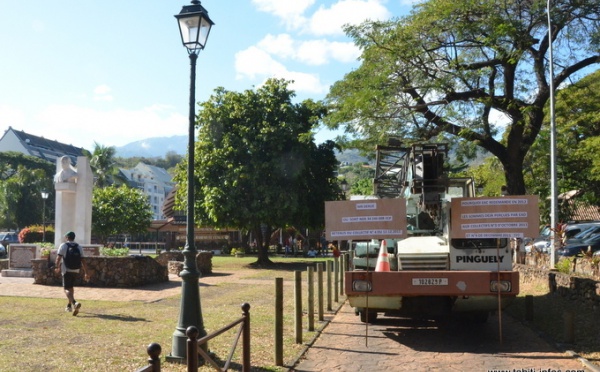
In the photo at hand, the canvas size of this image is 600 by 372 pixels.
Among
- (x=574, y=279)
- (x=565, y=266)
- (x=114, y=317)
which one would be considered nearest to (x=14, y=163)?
(x=114, y=317)

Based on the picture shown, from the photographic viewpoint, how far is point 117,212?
41.5m

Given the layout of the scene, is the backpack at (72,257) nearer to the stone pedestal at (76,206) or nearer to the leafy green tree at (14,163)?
the stone pedestal at (76,206)

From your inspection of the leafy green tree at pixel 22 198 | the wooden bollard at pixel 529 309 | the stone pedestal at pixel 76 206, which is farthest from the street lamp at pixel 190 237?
the leafy green tree at pixel 22 198

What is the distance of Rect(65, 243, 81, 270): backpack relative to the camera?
11.2 meters

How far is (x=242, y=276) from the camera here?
2136 cm

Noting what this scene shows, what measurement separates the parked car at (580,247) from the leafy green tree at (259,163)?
36.8ft

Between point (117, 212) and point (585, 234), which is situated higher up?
point (117, 212)

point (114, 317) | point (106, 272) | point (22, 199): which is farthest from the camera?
point (22, 199)

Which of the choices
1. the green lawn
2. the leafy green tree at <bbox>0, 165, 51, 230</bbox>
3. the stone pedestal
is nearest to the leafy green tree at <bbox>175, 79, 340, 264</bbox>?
the stone pedestal

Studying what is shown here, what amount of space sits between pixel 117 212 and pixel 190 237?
36.3m

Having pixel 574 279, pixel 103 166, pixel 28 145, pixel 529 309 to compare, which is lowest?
pixel 529 309

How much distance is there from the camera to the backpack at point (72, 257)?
11203 millimetres

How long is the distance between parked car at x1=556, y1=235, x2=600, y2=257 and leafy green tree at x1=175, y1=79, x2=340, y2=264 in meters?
11.2

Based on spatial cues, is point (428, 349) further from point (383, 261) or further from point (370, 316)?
point (370, 316)
